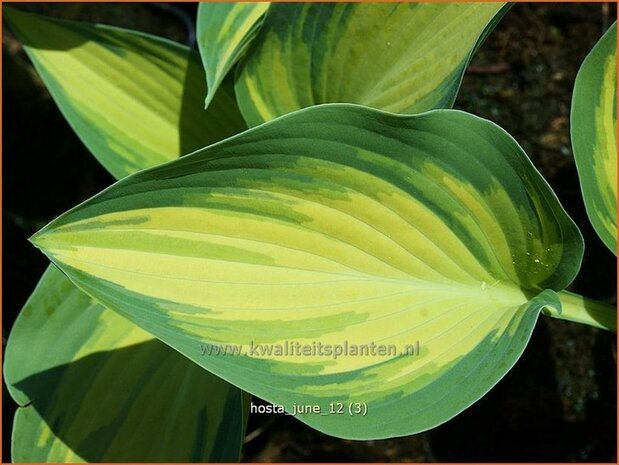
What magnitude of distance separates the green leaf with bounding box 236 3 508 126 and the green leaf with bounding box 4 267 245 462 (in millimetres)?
369

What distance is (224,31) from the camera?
921 mm

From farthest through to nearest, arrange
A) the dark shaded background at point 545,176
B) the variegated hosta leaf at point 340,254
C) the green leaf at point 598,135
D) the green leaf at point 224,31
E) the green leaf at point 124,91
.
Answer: the dark shaded background at point 545,176, the green leaf at point 124,91, the green leaf at point 224,31, the green leaf at point 598,135, the variegated hosta leaf at point 340,254

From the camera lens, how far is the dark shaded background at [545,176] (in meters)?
1.22

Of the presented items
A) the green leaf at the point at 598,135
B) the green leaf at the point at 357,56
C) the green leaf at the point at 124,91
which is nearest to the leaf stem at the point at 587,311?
the green leaf at the point at 598,135

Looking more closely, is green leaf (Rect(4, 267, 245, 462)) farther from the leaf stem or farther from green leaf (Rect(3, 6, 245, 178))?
the leaf stem

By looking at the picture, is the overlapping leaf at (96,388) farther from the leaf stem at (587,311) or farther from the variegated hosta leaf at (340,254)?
the leaf stem at (587,311)

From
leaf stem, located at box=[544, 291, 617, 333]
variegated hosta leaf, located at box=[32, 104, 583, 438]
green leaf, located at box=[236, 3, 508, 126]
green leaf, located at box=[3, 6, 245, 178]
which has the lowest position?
variegated hosta leaf, located at box=[32, 104, 583, 438]

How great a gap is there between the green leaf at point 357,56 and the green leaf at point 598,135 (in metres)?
0.14

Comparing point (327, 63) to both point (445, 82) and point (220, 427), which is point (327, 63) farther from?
point (220, 427)

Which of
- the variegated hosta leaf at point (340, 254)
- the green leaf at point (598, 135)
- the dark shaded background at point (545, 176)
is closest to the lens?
the variegated hosta leaf at point (340, 254)

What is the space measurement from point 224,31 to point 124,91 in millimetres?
213

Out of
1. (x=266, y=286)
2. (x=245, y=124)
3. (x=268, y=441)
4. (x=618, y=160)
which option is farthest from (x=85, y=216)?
(x=268, y=441)

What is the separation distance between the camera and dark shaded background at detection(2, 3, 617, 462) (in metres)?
1.22

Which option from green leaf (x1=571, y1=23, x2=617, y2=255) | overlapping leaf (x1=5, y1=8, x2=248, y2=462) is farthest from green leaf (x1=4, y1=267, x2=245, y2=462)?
green leaf (x1=571, y1=23, x2=617, y2=255)
